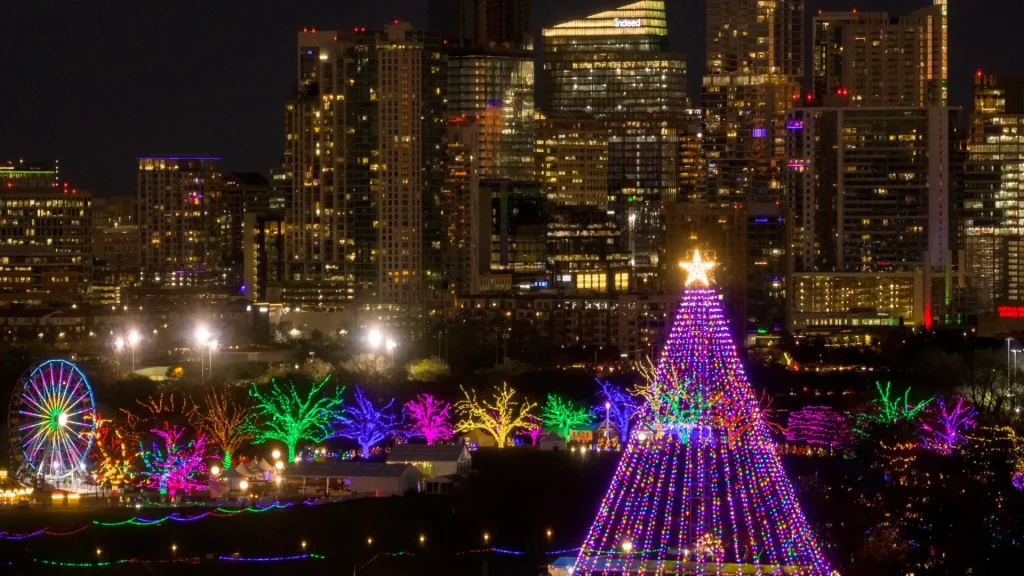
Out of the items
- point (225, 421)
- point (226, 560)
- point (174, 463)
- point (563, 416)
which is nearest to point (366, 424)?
point (225, 421)

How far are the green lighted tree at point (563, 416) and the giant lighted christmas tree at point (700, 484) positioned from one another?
4.17 metres

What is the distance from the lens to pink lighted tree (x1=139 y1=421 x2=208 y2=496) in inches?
1396

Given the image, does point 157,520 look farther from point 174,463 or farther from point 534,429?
point 534,429

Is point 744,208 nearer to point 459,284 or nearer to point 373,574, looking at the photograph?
point 459,284

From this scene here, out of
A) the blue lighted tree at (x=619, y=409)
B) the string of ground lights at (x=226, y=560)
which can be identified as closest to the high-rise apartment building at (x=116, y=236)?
the blue lighted tree at (x=619, y=409)

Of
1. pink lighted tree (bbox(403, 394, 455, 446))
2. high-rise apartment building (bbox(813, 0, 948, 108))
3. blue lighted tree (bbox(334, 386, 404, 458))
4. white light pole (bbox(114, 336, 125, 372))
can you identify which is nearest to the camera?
blue lighted tree (bbox(334, 386, 404, 458))

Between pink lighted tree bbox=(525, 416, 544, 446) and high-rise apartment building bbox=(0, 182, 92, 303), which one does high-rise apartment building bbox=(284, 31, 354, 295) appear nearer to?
high-rise apartment building bbox=(0, 182, 92, 303)

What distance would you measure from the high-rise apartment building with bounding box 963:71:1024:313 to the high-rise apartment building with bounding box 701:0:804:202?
7.92 metres

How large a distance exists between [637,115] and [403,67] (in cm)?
2274

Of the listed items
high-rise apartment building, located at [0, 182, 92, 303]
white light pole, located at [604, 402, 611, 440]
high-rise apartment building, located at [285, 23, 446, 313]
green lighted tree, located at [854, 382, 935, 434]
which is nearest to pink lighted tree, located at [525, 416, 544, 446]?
white light pole, located at [604, 402, 611, 440]

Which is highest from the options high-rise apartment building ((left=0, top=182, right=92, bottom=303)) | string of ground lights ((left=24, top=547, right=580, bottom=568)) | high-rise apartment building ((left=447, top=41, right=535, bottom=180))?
high-rise apartment building ((left=447, top=41, right=535, bottom=180))

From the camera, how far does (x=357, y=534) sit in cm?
3162

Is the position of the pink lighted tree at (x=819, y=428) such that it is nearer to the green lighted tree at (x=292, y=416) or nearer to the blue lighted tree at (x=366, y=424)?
the blue lighted tree at (x=366, y=424)

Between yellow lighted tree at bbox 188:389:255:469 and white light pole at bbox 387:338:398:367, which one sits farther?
white light pole at bbox 387:338:398:367
